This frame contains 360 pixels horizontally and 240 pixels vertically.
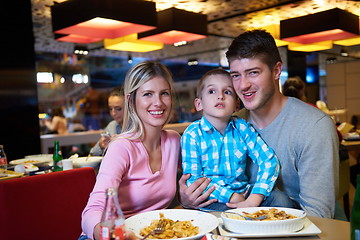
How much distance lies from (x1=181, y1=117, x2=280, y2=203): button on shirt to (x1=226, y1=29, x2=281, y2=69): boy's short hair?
1.24ft

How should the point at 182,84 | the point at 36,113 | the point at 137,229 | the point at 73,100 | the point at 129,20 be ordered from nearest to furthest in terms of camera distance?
the point at 137,229 < the point at 129,20 < the point at 36,113 < the point at 73,100 < the point at 182,84

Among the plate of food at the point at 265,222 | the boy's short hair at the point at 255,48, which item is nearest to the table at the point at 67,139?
the boy's short hair at the point at 255,48

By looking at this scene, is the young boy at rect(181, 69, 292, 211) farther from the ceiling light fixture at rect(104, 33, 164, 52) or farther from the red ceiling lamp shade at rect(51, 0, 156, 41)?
the ceiling light fixture at rect(104, 33, 164, 52)

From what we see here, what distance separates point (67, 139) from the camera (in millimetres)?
6180

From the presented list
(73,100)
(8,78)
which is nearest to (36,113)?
(8,78)

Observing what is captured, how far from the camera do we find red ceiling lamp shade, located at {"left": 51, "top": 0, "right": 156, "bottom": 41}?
479 cm

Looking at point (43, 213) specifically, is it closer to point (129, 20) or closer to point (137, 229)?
point (137, 229)

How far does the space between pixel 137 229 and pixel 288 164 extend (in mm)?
923

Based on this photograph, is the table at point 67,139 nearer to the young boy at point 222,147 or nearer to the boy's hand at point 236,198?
the young boy at point 222,147

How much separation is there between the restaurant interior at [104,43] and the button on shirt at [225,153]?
968 millimetres

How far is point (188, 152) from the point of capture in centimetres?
197

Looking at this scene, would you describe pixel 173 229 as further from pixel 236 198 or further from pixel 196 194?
pixel 236 198

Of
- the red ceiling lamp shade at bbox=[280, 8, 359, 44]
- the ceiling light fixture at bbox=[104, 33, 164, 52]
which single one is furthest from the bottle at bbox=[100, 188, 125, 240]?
the red ceiling lamp shade at bbox=[280, 8, 359, 44]

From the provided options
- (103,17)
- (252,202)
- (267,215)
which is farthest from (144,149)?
(103,17)
